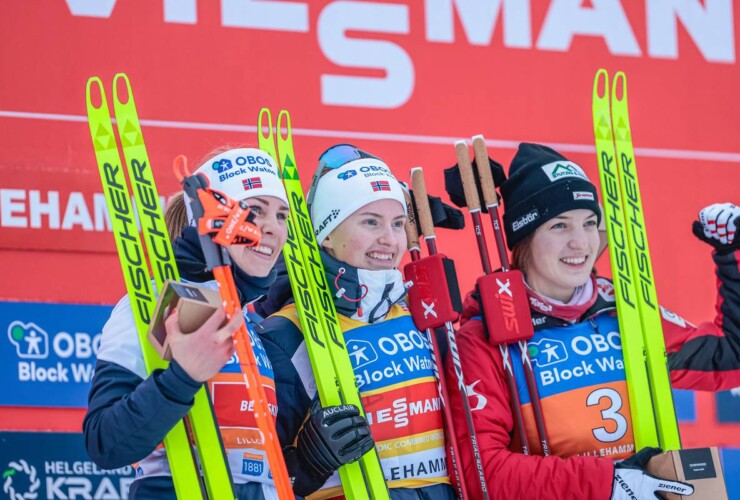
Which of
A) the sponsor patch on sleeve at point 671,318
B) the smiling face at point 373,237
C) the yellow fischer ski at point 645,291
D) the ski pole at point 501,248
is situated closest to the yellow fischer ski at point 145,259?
the smiling face at point 373,237

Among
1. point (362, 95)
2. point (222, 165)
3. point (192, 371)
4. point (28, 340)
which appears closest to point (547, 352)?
point (222, 165)

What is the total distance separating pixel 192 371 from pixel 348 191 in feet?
2.96

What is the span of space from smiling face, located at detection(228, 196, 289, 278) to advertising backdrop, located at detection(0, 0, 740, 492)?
118cm

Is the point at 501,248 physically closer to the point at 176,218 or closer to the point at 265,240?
the point at 265,240

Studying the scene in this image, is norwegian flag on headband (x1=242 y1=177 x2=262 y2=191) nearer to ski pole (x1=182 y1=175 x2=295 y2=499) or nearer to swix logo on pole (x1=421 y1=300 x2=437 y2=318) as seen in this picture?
ski pole (x1=182 y1=175 x2=295 y2=499)

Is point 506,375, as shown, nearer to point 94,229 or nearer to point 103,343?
point 103,343

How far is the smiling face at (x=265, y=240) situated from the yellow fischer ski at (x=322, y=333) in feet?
0.82

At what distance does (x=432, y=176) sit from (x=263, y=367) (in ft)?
5.52

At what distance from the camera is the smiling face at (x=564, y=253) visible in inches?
127

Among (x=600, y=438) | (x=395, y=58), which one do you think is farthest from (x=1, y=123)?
(x=600, y=438)

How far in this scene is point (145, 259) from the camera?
2.83m

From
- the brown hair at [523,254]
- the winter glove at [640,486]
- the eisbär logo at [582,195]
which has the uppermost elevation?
the eisbär logo at [582,195]

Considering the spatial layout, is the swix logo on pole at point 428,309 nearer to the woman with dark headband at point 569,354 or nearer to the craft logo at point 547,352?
the woman with dark headband at point 569,354

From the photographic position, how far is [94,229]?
12.8 ft
